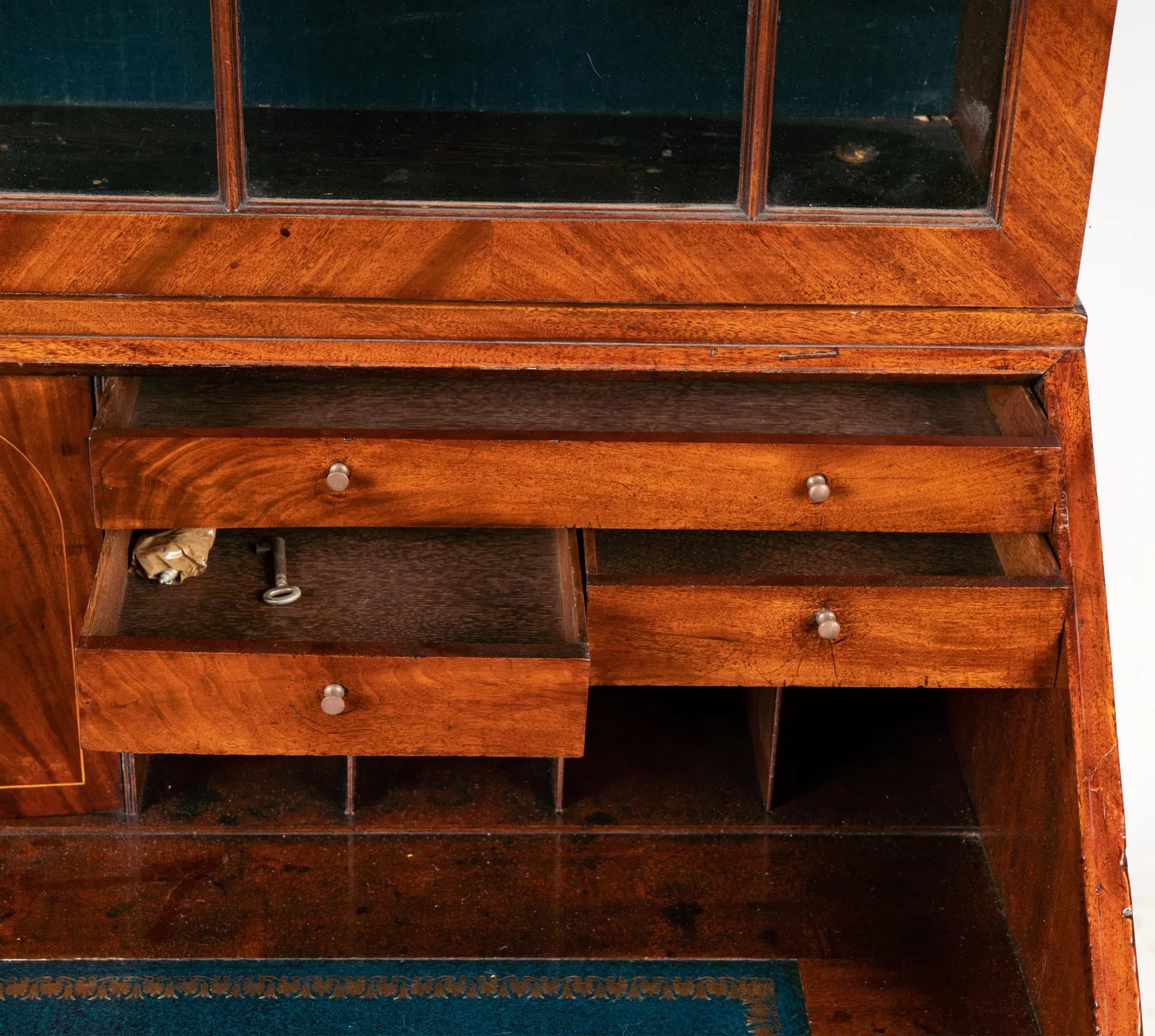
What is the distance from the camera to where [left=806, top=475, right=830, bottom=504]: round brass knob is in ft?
4.82

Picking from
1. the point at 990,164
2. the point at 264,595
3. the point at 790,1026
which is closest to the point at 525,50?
the point at 990,164

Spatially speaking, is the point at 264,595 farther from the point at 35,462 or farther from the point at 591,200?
the point at 591,200

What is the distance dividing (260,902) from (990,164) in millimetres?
1061

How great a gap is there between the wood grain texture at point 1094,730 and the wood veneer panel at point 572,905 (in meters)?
0.21

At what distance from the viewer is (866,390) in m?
1.66

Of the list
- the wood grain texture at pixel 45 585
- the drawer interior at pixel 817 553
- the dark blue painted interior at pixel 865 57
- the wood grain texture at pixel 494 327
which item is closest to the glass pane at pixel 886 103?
the dark blue painted interior at pixel 865 57

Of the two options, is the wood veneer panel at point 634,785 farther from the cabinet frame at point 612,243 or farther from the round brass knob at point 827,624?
the cabinet frame at point 612,243

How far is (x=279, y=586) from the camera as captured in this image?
156 centimetres

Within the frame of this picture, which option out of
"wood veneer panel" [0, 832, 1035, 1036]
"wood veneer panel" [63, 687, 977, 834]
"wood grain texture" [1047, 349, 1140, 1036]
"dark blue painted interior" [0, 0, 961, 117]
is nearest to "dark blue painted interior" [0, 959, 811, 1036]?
"wood veneer panel" [0, 832, 1035, 1036]

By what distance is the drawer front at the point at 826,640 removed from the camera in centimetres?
147

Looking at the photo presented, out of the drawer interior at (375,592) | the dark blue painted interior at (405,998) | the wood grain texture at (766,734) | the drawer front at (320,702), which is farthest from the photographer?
the wood grain texture at (766,734)

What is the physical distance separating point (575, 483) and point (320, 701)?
298mm

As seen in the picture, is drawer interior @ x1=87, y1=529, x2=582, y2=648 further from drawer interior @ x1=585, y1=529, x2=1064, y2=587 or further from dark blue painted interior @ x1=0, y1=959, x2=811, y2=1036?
dark blue painted interior @ x1=0, y1=959, x2=811, y2=1036

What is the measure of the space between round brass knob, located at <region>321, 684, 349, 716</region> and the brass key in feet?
0.56
